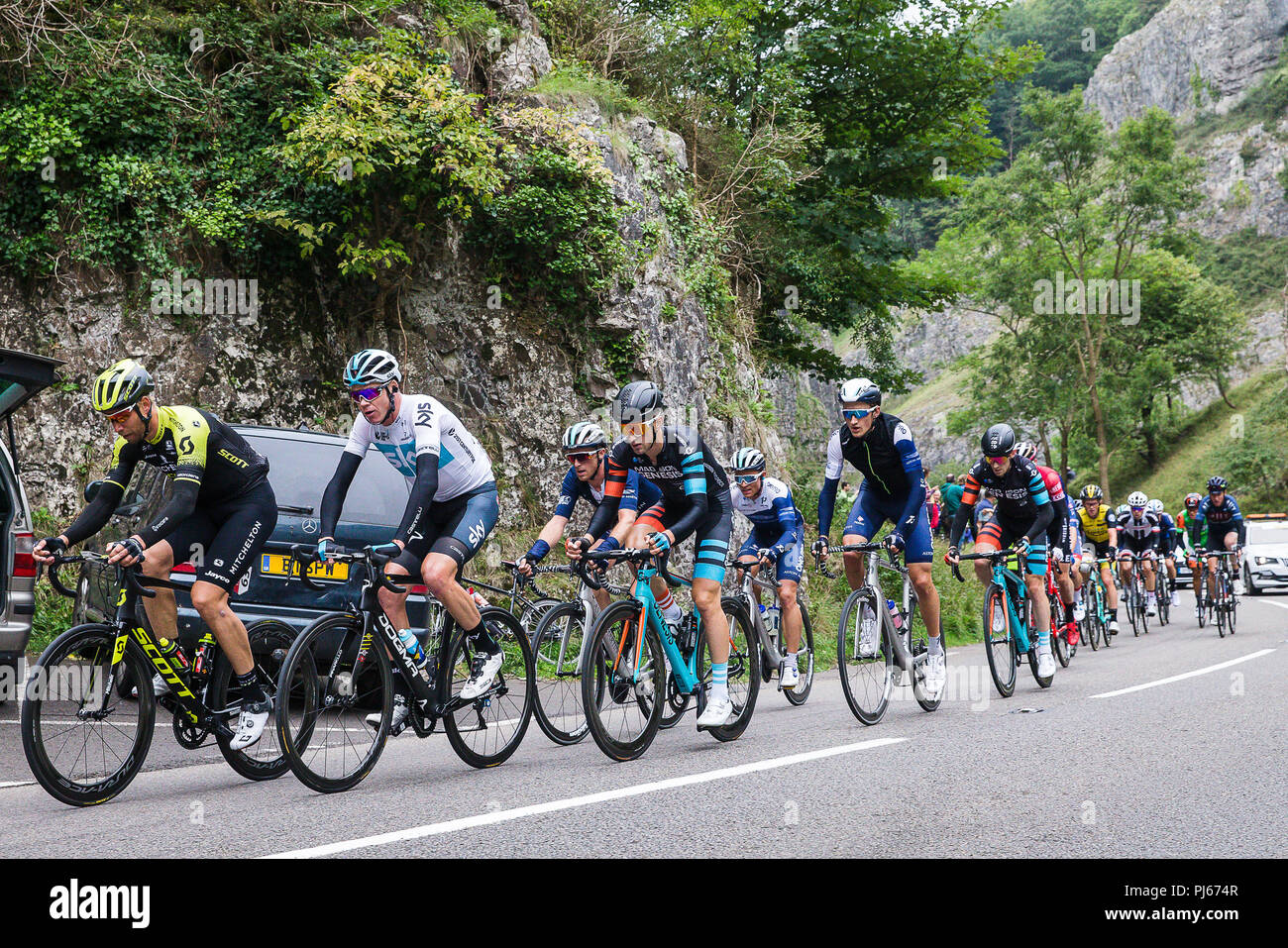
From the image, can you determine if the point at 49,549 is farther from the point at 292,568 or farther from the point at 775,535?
the point at 775,535

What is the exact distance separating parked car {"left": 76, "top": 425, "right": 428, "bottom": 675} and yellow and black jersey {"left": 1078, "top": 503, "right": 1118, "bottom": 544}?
11.9 meters

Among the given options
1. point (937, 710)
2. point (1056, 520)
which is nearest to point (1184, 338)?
point (1056, 520)

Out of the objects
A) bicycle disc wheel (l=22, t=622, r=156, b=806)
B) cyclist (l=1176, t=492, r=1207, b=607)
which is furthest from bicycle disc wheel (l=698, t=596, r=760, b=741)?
cyclist (l=1176, t=492, r=1207, b=607)

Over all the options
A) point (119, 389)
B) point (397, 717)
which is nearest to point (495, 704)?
point (397, 717)

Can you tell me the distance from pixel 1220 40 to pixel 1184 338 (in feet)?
216

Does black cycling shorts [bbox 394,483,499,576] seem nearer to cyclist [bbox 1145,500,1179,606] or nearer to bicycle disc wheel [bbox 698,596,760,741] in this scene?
bicycle disc wheel [bbox 698,596,760,741]

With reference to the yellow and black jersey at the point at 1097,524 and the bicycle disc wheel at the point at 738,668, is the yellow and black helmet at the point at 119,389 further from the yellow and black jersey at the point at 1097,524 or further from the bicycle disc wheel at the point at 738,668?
the yellow and black jersey at the point at 1097,524

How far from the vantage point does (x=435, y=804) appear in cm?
530

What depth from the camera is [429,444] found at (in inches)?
242

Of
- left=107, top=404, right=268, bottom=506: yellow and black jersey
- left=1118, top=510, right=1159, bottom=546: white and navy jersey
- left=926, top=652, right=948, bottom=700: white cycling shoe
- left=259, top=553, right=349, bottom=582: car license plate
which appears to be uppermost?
left=107, top=404, right=268, bottom=506: yellow and black jersey

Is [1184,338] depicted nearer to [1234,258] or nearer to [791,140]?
[1234,258]

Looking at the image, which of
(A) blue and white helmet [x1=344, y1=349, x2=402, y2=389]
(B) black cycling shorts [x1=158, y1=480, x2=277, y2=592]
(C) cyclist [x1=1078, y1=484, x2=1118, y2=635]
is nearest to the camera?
(B) black cycling shorts [x1=158, y1=480, x2=277, y2=592]

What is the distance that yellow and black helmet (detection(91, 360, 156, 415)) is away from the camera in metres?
5.58

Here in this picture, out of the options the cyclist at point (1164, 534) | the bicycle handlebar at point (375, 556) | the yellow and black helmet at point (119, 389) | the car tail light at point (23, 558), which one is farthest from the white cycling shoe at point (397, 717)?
the cyclist at point (1164, 534)
